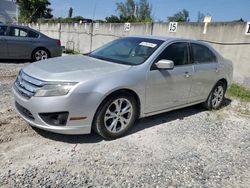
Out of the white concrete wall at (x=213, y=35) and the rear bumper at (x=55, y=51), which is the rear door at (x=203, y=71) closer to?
the white concrete wall at (x=213, y=35)

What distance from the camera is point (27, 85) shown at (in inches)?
133

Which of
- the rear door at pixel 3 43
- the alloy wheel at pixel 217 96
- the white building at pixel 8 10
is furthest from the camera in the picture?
Answer: the white building at pixel 8 10

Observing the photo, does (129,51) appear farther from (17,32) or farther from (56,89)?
(17,32)

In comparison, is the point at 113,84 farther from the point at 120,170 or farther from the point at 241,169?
the point at 241,169

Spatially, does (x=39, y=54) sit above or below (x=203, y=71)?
below

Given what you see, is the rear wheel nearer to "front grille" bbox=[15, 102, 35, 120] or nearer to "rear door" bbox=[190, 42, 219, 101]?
"front grille" bbox=[15, 102, 35, 120]

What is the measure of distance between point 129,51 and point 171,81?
86 cm

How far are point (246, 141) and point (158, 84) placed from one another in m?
1.72

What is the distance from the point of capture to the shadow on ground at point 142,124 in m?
3.60

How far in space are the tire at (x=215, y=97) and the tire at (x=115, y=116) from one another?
7.12ft

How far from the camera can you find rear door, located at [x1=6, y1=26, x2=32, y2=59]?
8953 millimetres

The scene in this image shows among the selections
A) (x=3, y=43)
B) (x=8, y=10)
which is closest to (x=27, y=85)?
(x=3, y=43)

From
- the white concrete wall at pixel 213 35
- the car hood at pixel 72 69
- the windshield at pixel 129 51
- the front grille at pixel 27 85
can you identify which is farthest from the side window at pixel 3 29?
the front grille at pixel 27 85

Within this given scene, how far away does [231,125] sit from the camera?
190 inches
